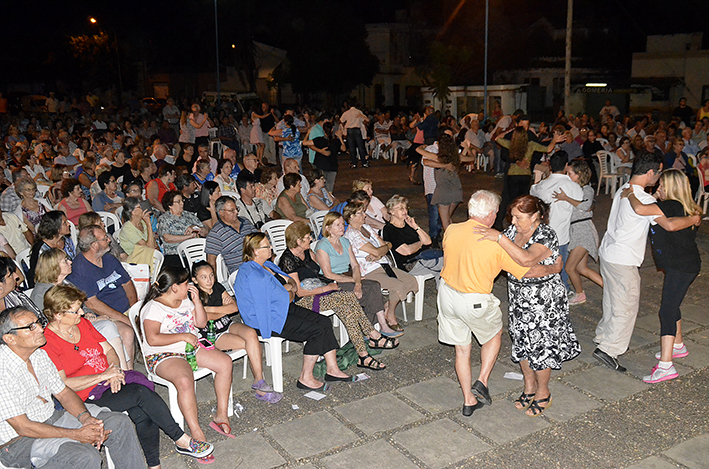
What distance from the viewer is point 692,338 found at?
5.67 meters

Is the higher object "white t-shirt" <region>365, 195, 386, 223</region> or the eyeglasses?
"white t-shirt" <region>365, 195, 386, 223</region>

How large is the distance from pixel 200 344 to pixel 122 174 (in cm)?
567

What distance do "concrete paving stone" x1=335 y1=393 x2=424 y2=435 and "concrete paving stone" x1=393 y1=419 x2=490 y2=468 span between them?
0.47 ft

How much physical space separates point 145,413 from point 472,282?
2.18 m

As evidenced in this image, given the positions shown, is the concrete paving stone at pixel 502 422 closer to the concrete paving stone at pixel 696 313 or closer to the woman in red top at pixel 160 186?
the concrete paving stone at pixel 696 313

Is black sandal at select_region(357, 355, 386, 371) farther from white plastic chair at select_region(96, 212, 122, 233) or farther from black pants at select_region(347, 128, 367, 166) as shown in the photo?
black pants at select_region(347, 128, 367, 166)

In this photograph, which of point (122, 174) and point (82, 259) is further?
point (122, 174)

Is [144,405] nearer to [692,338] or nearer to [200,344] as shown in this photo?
[200,344]

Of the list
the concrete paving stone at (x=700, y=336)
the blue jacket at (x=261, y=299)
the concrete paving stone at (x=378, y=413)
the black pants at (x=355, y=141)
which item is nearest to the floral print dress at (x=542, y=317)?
the concrete paving stone at (x=378, y=413)

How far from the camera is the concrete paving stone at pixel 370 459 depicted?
12.8 feet

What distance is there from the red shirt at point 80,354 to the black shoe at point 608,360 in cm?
374

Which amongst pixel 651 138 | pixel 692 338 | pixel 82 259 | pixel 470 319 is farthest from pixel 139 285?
pixel 651 138

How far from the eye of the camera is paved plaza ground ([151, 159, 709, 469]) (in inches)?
156

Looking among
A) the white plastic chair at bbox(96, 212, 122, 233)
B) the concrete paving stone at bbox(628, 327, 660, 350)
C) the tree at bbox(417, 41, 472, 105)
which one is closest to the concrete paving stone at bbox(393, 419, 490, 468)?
the concrete paving stone at bbox(628, 327, 660, 350)
